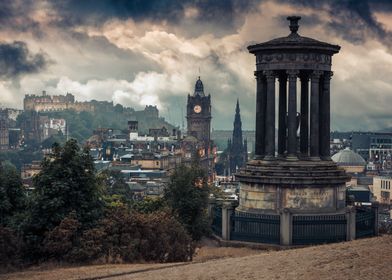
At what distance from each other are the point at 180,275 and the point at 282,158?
45.1ft

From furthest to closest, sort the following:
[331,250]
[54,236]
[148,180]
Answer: [148,180] < [54,236] < [331,250]

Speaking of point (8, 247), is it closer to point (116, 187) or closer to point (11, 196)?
point (11, 196)

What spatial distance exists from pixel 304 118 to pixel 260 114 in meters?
2.39

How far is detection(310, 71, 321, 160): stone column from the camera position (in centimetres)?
4034

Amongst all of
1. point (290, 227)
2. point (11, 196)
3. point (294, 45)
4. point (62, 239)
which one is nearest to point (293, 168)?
point (290, 227)

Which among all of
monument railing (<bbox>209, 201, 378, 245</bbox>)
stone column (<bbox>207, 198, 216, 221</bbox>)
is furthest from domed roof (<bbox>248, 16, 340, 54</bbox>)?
stone column (<bbox>207, 198, 216, 221</bbox>)

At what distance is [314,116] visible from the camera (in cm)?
4072

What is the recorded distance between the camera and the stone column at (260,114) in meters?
41.4

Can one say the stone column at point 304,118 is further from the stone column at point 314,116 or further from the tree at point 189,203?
the tree at point 189,203

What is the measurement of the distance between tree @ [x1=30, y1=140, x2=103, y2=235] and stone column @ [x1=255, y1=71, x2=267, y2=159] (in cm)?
799

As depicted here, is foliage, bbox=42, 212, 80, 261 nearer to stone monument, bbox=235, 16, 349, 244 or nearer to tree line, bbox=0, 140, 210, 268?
tree line, bbox=0, 140, 210, 268

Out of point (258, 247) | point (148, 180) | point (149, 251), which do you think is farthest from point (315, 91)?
point (148, 180)

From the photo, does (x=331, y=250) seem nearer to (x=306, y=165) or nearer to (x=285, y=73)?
(x=306, y=165)

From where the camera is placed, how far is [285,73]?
4069 centimetres
